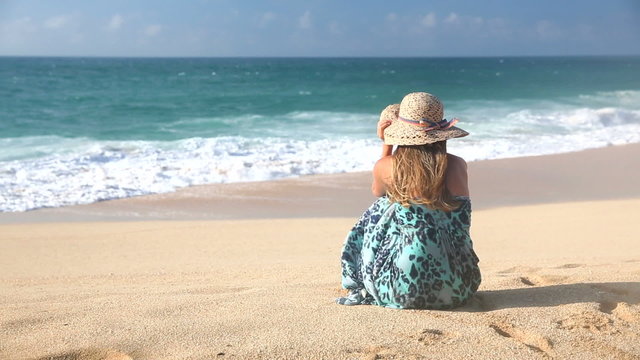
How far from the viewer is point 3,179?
36.3 feet

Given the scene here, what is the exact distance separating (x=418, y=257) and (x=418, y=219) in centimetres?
19

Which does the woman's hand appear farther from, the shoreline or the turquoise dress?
the shoreline

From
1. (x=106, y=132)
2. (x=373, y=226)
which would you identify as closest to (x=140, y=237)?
(x=373, y=226)

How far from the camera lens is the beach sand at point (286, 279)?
3.14 metres

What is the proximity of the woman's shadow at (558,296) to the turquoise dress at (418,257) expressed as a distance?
14cm

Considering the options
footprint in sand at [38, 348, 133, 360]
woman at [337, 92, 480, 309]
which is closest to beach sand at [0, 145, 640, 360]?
footprint in sand at [38, 348, 133, 360]

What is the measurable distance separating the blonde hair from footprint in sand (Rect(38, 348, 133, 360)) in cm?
147

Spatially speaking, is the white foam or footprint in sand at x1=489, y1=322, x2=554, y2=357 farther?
the white foam

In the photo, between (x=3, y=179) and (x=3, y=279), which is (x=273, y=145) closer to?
(x=3, y=179)

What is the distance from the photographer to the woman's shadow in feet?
12.1

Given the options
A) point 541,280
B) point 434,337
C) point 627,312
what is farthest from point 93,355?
point 541,280

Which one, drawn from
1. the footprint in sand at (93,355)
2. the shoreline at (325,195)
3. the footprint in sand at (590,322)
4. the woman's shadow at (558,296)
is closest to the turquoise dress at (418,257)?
the woman's shadow at (558,296)

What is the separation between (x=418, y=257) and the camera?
11.6ft

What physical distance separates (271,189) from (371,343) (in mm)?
7164
